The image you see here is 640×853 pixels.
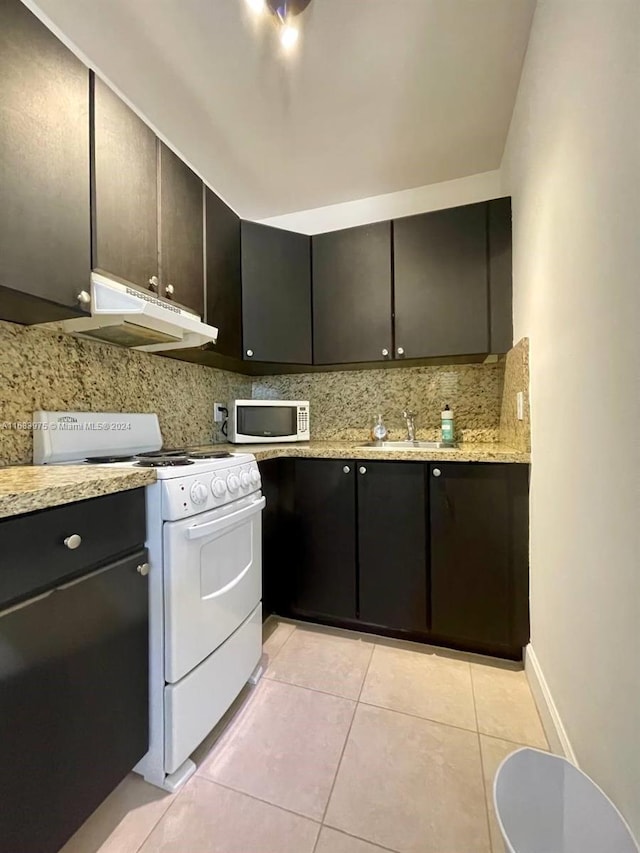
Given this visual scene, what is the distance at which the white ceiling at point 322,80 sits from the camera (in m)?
1.29

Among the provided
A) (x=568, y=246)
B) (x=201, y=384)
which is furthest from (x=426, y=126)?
(x=201, y=384)

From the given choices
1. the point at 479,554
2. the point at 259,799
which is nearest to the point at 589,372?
the point at 479,554

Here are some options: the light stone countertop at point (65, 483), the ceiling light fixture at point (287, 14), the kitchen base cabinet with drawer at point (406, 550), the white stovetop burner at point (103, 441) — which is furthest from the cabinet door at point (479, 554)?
the ceiling light fixture at point (287, 14)

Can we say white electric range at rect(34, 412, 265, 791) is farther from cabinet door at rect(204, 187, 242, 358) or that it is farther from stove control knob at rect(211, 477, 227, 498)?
cabinet door at rect(204, 187, 242, 358)

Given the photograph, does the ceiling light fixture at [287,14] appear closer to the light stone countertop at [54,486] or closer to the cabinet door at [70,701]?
the light stone countertop at [54,486]

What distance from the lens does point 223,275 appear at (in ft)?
6.16

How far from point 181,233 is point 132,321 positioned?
56 cm

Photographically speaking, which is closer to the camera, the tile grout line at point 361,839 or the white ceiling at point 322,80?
the tile grout line at point 361,839

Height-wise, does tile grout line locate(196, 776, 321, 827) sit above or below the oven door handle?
below

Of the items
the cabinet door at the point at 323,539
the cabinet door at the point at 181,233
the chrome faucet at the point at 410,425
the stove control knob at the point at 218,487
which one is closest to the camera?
the stove control knob at the point at 218,487

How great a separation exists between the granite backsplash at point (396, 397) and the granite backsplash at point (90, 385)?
2.19 feet

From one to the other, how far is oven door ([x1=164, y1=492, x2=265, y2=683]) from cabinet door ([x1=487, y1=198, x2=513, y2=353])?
4.77 feet

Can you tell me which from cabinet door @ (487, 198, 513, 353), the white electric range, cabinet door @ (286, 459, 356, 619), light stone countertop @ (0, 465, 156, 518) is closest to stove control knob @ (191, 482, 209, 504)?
the white electric range

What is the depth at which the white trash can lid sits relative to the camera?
0.75 meters
